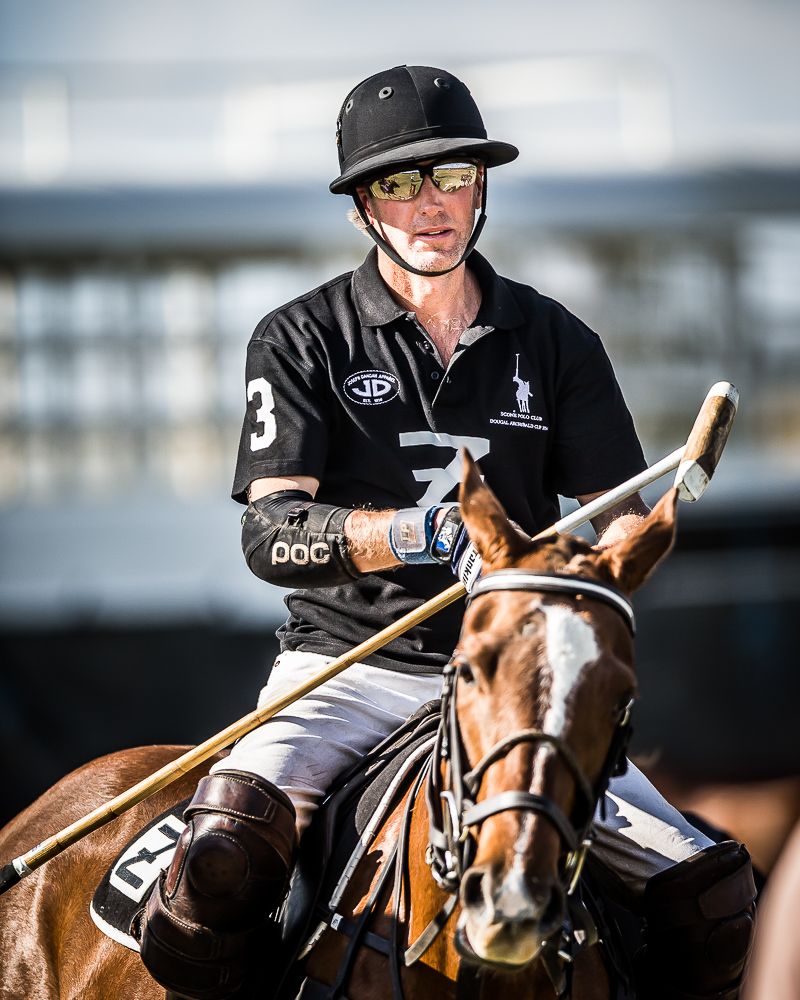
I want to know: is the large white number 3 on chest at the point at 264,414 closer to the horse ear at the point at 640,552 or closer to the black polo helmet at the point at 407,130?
the black polo helmet at the point at 407,130

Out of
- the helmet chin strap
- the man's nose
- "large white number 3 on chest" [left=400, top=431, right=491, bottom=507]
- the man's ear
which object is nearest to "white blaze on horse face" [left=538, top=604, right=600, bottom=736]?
"large white number 3 on chest" [left=400, top=431, right=491, bottom=507]

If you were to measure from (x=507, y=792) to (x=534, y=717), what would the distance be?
0.44 feet

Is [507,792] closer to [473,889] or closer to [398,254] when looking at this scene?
[473,889]

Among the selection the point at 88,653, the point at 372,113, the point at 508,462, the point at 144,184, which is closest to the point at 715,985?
the point at 508,462

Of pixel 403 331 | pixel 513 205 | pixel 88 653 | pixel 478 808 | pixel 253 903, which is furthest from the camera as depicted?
pixel 513 205

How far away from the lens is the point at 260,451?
3.22 meters

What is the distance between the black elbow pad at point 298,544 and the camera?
2908 millimetres

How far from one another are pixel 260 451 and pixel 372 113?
3.32ft

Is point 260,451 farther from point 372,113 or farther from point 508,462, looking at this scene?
point 372,113

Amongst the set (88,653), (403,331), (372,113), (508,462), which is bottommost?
(88,653)

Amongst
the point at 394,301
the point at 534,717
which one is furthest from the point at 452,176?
the point at 534,717

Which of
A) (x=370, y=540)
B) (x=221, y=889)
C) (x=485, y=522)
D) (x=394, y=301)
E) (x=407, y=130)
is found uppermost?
(x=407, y=130)

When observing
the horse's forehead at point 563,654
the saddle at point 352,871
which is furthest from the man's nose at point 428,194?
the horse's forehead at point 563,654

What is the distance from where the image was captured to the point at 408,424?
331 cm
